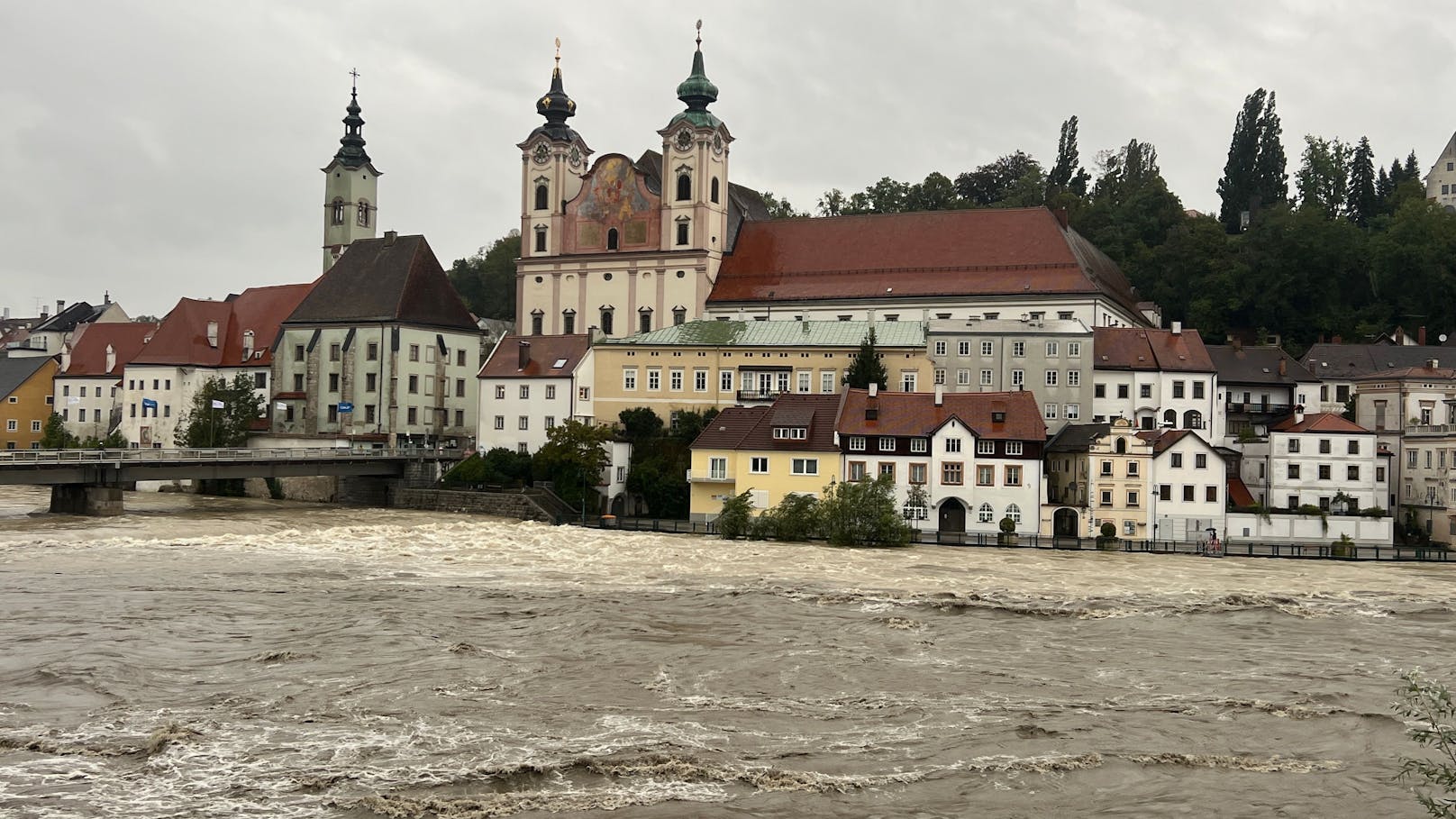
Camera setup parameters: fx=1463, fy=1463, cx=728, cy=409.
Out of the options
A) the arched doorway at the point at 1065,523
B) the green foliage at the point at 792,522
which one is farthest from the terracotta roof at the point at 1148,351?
the green foliage at the point at 792,522

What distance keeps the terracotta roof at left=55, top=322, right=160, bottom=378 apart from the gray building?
51602 millimetres

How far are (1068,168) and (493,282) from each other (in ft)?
156

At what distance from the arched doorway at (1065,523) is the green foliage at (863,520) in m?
8.24

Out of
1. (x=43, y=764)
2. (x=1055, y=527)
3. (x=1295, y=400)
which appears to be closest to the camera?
(x=43, y=764)

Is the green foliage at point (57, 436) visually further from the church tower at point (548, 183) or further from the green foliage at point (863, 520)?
the green foliage at point (863, 520)

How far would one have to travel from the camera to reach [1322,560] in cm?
5281

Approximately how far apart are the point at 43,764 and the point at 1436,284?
8228 cm

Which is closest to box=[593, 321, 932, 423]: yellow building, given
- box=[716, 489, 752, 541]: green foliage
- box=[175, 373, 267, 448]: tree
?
box=[716, 489, 752, 541]: green foliage

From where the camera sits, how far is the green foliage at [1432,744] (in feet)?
40.8

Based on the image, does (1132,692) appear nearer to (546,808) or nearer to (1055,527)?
(546,808)

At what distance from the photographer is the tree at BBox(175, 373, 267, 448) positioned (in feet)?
262

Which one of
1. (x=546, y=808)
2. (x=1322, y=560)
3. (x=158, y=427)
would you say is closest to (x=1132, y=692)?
(x=546, y=808)

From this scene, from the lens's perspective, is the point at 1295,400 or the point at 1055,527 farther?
the point at 1295,400

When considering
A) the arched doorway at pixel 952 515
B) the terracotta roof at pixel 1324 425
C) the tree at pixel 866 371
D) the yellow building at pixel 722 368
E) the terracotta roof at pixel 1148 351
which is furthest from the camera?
the yellow building at pixel 722 368
